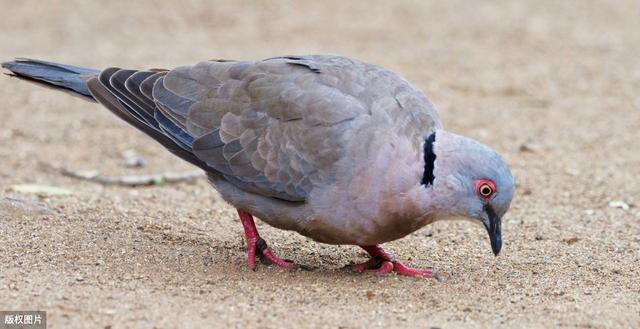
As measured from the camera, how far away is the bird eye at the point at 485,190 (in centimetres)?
501

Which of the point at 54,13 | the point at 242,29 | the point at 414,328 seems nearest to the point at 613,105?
the point at 242,29

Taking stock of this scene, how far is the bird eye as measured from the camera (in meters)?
5.01

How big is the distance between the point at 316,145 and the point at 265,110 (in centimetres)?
47

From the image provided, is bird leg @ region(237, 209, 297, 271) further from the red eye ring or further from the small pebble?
the small pebble

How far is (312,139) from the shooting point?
527 centimetres

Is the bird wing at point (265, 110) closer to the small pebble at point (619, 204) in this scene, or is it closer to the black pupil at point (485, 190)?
the black pupil at point (485, 190)

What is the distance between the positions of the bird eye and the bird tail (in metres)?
2.61

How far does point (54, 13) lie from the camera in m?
13.6

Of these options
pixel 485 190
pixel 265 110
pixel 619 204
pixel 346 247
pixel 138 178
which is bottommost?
pixel 138 178

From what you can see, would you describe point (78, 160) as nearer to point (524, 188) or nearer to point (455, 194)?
point (524, 188)

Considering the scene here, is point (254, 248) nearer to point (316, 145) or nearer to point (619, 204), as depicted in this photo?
point (316, 145)

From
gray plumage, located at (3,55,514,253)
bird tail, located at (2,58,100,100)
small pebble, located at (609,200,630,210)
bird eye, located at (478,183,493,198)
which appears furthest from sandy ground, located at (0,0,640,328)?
bird tail, located at (2,58,100,100)

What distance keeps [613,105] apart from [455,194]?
550 cm

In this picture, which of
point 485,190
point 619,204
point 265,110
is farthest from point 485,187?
point 619,204
